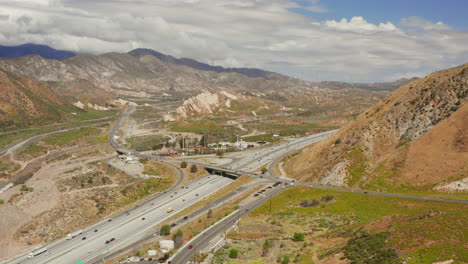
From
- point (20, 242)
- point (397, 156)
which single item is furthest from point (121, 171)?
point (397, 156)

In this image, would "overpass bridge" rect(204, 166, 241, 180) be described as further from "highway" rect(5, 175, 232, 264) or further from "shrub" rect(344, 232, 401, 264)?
"shrub" rect(344, 232, 401, 264)

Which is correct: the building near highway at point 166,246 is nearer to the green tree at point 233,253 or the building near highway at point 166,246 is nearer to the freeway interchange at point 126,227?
the freeway interchange at point 126,227

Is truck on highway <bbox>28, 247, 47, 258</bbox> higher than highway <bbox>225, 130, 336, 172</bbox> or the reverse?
the reverse

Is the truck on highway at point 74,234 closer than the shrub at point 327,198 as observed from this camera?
Yes

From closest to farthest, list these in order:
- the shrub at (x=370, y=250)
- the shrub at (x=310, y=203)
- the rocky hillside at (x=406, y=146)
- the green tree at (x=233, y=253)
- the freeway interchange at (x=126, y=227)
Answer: the shrub at (x=370, y=250)
the green tree at (x=233, y=253)
the freeway interchange at (x=126, y=227)
the shrub at (x=310, y=203)
the rocky hillside at (x=406, y=146)

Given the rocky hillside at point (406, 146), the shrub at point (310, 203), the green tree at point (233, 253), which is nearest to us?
the green tree at point (233, 253)

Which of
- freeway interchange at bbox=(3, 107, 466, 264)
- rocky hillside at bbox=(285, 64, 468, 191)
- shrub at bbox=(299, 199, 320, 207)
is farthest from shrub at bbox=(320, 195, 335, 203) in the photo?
rocky hillside at bbox=(285, 64, 468, 191)

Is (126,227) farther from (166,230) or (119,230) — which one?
(166,230)

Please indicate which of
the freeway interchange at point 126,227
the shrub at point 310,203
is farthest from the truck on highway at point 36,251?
the shrub at point 310,203

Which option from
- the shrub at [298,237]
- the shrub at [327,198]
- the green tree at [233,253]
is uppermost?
the shrub at [327,198]
